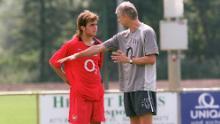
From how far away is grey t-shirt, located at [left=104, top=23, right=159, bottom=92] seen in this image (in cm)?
750

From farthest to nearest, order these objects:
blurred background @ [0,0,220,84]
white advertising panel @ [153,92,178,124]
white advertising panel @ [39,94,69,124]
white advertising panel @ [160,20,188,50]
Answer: blurred background @ [0,0,220,84] < white advertising panel @ [160,20,188,50] < white advertising panel @ [153,92,178,124] < white advertising panel @ [39,94,69,124]

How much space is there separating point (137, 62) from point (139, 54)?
5.3 inches

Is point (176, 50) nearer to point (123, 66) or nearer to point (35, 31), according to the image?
point (123, 66)

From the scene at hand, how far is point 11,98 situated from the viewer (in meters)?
11.6

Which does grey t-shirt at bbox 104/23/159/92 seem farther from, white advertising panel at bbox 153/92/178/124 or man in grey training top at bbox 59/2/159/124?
white advertising panel at bbox 153/92/178/124

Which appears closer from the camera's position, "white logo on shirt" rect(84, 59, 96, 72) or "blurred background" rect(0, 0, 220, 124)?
"white logo on shirt" rect(84, 59, 96, 72)

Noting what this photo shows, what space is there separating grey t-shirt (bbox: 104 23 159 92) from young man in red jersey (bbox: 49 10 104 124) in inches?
32.8

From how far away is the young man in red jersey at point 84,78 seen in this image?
8.48 metres

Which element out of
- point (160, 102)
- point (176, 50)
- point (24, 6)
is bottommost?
point (160, 102)

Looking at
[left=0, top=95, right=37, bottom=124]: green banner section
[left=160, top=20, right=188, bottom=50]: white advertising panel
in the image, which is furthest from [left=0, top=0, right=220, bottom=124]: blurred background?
[left=160, top=20, right=188, bottom=50]: white advertising panel

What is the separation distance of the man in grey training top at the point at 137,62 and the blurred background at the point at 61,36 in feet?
84.7

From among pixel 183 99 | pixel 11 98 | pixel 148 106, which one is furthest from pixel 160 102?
pixel 148 106

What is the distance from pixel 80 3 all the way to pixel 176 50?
88.9 feet

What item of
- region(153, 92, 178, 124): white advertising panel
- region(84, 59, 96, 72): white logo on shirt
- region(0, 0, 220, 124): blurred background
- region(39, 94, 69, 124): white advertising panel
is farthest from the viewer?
region(0, 0, 220, 124): blurred background
